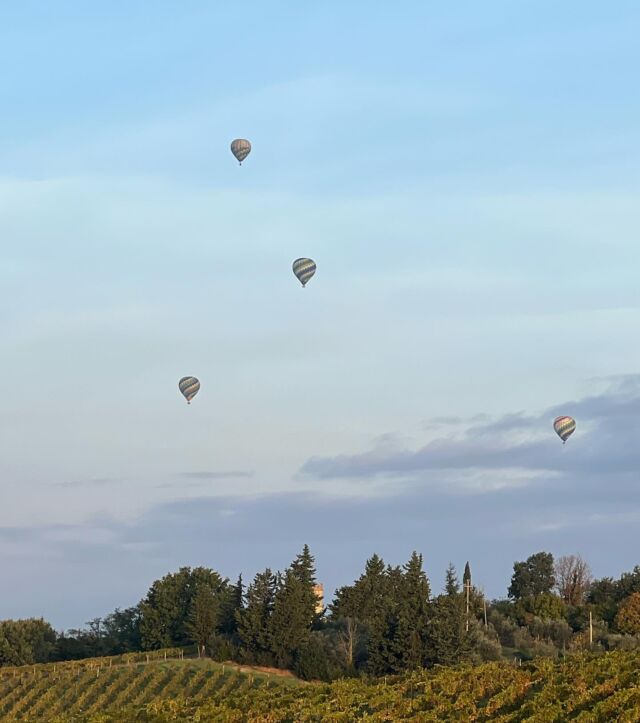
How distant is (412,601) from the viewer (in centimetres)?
9800

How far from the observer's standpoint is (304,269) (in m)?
106

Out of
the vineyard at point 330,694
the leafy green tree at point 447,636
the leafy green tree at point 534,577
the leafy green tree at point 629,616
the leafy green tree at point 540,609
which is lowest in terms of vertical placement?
the vineyard at point 330,694

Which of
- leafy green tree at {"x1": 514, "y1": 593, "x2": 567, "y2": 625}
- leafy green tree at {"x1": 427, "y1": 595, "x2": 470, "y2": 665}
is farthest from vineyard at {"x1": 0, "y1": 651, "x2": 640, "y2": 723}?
leafy green tree at {"x1": 514, "y1": 593, "x2": 567, "y2": 625}

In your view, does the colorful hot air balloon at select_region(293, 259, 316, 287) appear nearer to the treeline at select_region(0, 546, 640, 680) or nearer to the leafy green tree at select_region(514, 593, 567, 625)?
the treeline at select_region(0, 546, 640, 680)

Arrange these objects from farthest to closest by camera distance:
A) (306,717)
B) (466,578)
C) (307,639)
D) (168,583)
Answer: (466,578)
(168,583)
(307,639)
(306,717)

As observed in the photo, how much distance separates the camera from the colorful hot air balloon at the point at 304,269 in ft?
346

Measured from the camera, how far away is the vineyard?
57750mm

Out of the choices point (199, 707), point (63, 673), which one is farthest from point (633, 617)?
point (199, 707)

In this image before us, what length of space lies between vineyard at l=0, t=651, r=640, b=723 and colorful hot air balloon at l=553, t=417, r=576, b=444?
107 feet

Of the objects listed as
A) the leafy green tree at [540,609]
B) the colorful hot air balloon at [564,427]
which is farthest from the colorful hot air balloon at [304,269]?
the leafy green tree at [540,609]

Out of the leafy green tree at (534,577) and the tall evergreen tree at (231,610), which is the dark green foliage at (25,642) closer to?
the tall evergreen tree at (231,610)

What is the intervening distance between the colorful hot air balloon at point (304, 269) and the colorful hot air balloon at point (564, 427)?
25.6 meters

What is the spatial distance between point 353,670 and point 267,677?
6.60 metres

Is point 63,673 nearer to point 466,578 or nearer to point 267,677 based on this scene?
point 267,677
